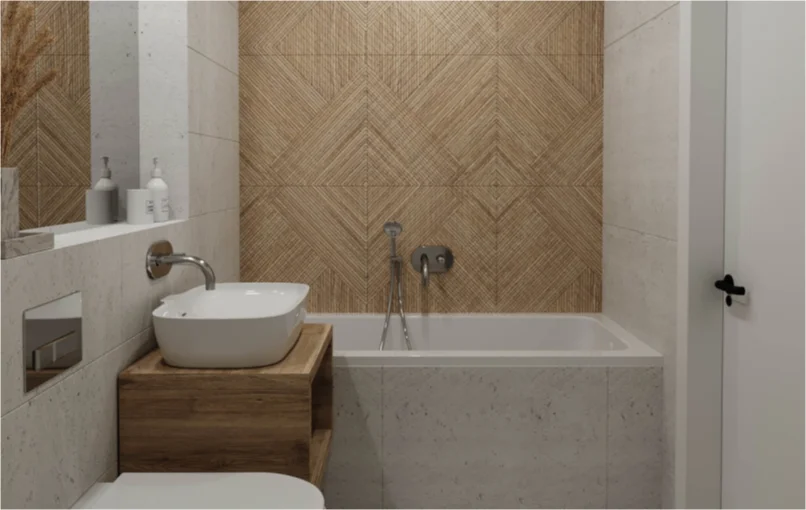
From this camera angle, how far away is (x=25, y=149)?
2.29 meters

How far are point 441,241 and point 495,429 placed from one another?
1181 millimetres

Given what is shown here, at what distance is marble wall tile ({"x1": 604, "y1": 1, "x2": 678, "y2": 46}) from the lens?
3291mm

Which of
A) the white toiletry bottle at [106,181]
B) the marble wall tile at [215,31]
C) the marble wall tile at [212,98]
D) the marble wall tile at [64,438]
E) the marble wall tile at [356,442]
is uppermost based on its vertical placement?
the marble wall tile at [215,31]

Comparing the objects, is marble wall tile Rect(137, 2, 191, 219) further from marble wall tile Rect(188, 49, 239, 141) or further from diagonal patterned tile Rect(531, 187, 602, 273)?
diagonal patterned tile Rect(531, 187, 602, 273)

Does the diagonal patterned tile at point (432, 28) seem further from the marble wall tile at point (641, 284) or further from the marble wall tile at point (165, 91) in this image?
the marble wall tile at point (165, 91)

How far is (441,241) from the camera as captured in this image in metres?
4.11

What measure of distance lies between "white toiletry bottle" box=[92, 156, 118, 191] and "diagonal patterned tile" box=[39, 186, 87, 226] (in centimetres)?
7

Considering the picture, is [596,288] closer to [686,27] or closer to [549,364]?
[549,364]

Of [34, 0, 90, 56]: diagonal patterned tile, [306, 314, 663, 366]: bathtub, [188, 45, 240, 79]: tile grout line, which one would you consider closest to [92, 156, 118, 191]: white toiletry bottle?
[34, 0, 90, 56]: diagonal patterned tile

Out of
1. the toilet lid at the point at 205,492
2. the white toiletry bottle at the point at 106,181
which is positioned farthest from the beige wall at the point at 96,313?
the white toiletry bottle at the point at 106,181

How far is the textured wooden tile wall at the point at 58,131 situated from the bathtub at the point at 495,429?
109 cm

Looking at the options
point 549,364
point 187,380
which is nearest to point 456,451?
point 549,364

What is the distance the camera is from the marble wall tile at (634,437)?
3178 millimetres

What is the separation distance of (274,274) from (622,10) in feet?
6.34
